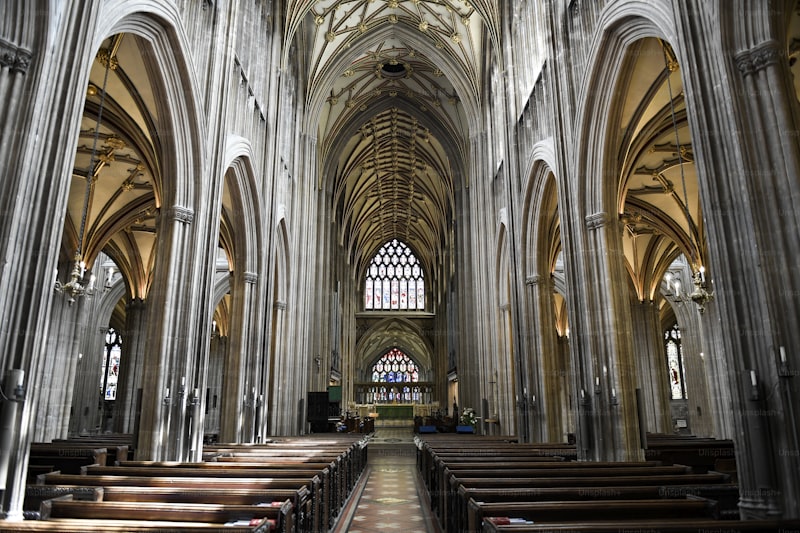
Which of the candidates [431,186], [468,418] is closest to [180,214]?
[468,418]

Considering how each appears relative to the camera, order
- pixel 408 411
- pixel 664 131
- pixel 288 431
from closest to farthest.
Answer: pixel 664 131 < pixel 288 431 < pixel 408 411

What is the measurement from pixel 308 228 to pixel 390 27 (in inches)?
303

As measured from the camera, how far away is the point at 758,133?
16.7ft

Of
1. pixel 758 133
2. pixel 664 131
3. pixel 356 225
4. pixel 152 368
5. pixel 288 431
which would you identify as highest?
pixel 356 225

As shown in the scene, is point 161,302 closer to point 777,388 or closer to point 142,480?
point 142,480

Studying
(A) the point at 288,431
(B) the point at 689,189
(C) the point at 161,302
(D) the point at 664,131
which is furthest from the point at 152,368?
(B) the point at 689,189

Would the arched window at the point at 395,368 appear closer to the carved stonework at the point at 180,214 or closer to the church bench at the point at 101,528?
the carved stonework at the point at 180,214

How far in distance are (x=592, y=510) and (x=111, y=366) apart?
97.4 ft

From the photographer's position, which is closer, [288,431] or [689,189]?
[689,189]

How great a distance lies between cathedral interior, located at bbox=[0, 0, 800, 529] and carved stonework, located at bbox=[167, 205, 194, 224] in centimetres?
4

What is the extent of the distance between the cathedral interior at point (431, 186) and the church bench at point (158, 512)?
0.66 m

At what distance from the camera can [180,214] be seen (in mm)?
9039

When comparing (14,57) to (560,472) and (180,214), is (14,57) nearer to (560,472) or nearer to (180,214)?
(180,214)

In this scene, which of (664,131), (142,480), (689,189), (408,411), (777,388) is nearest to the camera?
(777,388)
